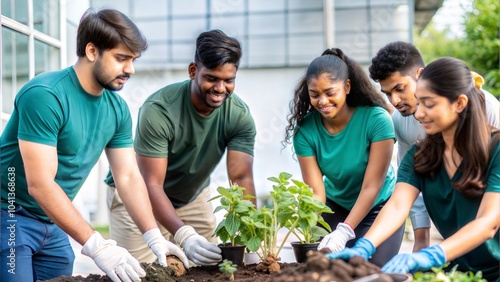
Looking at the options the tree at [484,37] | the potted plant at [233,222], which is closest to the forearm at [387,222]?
the potted plant at [233,222]

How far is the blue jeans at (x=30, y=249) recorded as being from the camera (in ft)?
6.45

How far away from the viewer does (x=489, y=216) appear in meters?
1.53

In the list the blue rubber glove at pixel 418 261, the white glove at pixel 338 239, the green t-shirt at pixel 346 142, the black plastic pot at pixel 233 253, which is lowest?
the black plastic pot at pixel 233 253

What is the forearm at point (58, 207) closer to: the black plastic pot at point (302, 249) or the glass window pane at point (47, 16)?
the black plastic pot at point (302, 249)

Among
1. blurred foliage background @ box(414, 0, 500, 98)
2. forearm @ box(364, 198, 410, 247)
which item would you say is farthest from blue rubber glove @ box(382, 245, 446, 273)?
blurred foliage background @ box(414, 0, 500, 98)

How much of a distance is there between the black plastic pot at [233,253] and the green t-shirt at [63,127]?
1.73 feet

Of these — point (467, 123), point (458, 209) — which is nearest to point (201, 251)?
point (458, 209)

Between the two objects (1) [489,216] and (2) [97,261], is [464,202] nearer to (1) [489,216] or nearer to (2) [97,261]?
(1) [489,216]

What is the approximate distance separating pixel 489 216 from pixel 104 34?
49.5 inches

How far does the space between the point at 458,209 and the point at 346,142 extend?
0.66 meters

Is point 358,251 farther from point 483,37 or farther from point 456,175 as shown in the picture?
point 483,37

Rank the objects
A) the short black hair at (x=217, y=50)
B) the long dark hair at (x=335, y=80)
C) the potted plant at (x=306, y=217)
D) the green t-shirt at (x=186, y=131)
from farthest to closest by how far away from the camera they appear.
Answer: the green t-shirt at (x=186, y=131) < the short black hair at (x=217, y=50) < the long dark hair at (x=335, y=80) < the potted plant at (x=306, y=217)

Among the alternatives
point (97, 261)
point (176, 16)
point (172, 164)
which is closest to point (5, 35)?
point (172, 164)

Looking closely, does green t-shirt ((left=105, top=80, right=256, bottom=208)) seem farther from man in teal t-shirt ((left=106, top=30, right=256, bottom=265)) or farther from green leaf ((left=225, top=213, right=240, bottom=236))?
green leaf ((left=225, top=213, right=240, bottom=236))
